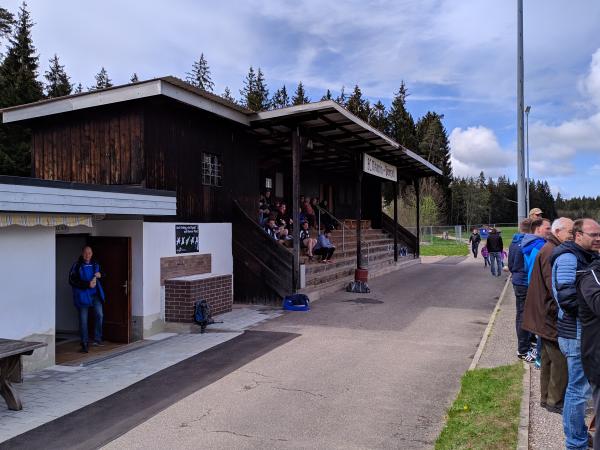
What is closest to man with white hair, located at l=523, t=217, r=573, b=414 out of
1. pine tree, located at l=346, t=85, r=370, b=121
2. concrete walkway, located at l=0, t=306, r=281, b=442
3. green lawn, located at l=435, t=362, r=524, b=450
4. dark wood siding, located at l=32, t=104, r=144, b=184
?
green lawn, located at l=435, t=362, r=524, b=450

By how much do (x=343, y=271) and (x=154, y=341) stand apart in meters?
7.74

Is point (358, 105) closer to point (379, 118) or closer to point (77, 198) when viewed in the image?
point (379, 118)

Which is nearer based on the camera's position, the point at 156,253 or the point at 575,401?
the point at 575,401

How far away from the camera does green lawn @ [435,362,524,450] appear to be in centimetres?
411

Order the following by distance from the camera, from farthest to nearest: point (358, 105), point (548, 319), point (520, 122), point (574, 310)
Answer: point (358, 105) → point (520, 122) → point (548, 319) → point (574, 310)

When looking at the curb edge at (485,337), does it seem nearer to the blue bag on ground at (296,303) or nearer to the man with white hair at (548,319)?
the man with white hair at (548,319)

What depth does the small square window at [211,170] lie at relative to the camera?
11043 mm

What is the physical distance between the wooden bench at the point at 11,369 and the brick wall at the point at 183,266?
407 cm

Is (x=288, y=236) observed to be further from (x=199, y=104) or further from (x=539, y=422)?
(x=539, y=422)

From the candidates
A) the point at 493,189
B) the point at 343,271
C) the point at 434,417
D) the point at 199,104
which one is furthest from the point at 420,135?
the point at 434,417

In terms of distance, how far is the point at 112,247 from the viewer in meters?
8.83

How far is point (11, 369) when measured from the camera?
517cm

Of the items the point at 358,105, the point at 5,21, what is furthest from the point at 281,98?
the point at 5,21

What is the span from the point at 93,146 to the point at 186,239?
262cm
